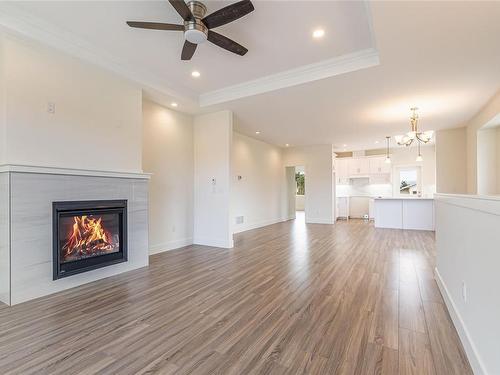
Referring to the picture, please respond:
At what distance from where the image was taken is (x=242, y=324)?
2.22 meters

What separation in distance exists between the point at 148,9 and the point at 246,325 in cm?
328

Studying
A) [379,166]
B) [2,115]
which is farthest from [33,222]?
[379,166]

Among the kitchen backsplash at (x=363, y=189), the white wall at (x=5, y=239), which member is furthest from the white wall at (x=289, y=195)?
the white wall at (x=5, y=239)

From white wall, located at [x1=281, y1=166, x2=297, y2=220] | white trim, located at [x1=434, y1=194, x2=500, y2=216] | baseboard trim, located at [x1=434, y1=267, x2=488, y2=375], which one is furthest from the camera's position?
white wall, located at [x1=281, y1=166, x2=297, y2=220]

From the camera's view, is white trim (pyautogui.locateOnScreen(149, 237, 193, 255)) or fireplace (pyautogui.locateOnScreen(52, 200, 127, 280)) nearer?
fireplace (pyautogui.locateOnScreen(52, 200, 127, 280))

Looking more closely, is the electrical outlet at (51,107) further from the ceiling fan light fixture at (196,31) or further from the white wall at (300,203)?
the white wall at (300,203)

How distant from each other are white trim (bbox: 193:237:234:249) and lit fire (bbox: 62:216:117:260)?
7.16ft

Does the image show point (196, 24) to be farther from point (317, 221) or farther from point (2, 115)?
point (317, 221)

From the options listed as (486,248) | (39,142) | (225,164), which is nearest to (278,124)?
(225,164)

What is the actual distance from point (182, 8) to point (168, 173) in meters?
3.24

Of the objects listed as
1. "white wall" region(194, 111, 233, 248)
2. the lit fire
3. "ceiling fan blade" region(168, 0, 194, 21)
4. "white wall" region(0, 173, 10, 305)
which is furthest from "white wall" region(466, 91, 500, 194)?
"white wall" region(0, 173, 10, 305)

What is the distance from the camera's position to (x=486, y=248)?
1.49 metres

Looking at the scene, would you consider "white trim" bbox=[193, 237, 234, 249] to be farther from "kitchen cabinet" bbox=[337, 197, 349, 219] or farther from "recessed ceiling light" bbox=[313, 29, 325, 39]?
"kitchen cabinet" bbox=[337, 197, 349, 219]

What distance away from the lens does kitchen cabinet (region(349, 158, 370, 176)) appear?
998 cm
